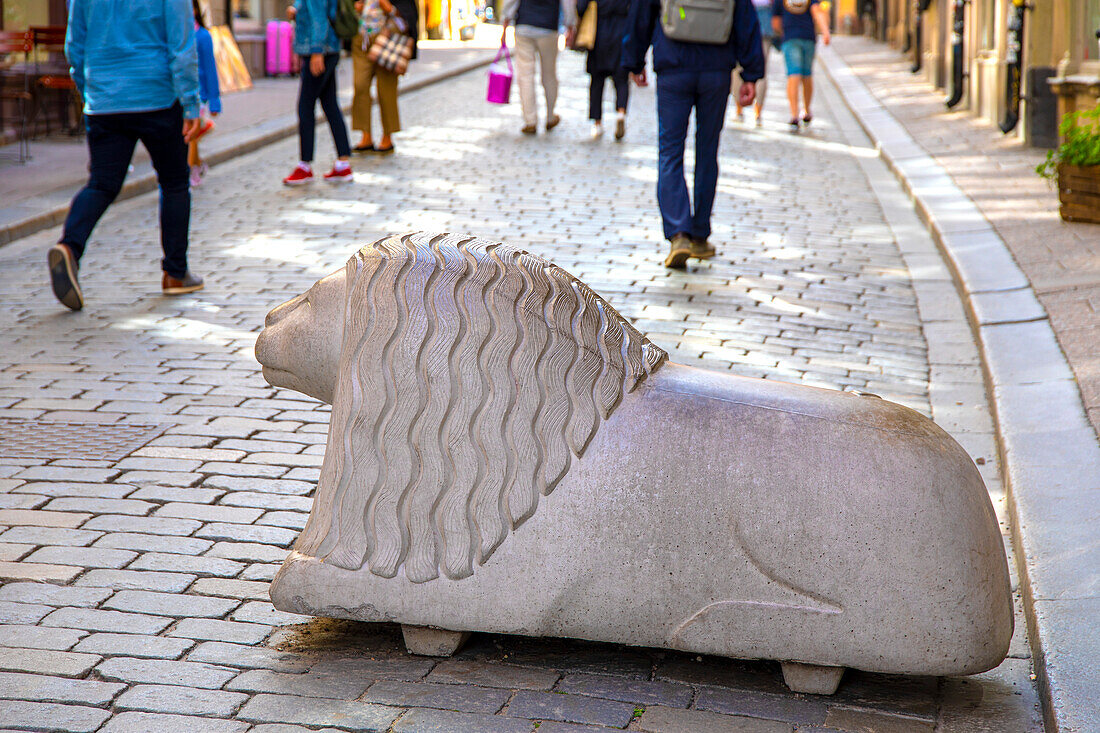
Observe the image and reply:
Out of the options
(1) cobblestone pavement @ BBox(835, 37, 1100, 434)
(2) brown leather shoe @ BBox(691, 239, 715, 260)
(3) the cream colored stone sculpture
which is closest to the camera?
(3) the cream colored stone sculpture

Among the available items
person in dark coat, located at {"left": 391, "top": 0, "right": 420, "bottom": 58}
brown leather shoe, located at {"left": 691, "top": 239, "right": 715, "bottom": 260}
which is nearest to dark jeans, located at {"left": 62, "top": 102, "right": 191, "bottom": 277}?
brown leather shoe, located at {"left": 691, "top": 239, "right": 715, "bottom": 260}

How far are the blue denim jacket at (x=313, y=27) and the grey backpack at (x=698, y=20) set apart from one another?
182 inches

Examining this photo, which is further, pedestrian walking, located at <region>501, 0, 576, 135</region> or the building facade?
pedestrian walking, located at <region>501, 0, 576, 135</region>

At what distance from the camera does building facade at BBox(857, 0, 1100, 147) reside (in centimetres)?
1226

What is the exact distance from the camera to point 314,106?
11148 millimetres

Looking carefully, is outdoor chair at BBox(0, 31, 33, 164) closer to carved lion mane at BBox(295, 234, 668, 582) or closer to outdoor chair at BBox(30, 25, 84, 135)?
outdoor chair at BBox(30, 25, 84, 135)

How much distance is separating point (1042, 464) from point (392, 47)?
31.1 ft

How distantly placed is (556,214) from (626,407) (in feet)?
22.3

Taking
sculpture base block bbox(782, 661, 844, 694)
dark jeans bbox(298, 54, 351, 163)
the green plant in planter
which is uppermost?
dark jeans bbox(298, 54, 351, 163)

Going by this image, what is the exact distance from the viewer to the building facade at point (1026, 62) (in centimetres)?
1226

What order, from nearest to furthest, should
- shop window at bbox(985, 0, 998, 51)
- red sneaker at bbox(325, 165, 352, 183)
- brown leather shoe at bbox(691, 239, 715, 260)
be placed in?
brown leather shoe at bbox(691, 239, 715, 260), red sneaker at bbox(325, 165, 352, 183), shop window at bbox(985, 0, 998, 51)

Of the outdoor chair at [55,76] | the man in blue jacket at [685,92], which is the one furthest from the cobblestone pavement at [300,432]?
the outdoor chair at [55,76]

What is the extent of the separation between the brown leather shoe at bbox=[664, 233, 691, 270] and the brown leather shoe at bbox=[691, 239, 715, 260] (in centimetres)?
31

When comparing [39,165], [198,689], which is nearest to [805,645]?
[198,689]
